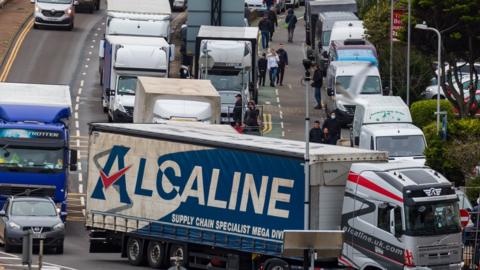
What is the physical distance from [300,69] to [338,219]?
1642 inches

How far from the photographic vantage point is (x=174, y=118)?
49094 millimetres

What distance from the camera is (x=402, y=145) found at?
51062mm

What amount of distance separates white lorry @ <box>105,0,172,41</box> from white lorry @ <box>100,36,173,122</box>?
5.31 m

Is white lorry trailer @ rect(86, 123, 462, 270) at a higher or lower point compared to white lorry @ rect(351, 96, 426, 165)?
higher

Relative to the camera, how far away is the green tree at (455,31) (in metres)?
61.4

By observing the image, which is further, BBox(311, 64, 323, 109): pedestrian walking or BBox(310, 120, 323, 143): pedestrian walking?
BBox(311, 64, 323, 109): pedestrian walking

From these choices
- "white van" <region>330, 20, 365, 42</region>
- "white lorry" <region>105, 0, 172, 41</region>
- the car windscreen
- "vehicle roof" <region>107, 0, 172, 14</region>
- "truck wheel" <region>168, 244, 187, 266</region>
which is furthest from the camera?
"white van" <region>330, 20, 365, 42</region>

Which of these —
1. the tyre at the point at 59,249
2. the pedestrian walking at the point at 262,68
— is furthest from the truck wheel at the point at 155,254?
the pedestrian walking at the point at 262,68

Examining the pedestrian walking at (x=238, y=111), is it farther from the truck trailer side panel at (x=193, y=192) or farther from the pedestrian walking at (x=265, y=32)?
the pedestrian walking at (x=265, y=32)

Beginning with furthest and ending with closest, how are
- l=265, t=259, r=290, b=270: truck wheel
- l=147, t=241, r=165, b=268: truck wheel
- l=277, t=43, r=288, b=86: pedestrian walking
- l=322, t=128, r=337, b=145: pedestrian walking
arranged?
l=277, t=43, r=288, b=86: pedestrian walking
l=322, t=128, r=337, b=145: pedestrian walking
l=147, t=241, r=165, b=268: truck wheel
l=265, t=259, r=290, b=270: truck wheel

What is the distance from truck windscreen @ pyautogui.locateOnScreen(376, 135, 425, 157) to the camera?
167 feet

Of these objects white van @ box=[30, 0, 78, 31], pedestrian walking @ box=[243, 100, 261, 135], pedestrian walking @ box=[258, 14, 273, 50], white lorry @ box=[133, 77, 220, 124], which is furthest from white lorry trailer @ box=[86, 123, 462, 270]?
white van @ box=[30, 0, 78, 31]

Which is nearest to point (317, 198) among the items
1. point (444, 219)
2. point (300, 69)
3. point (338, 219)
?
point (338, 219)

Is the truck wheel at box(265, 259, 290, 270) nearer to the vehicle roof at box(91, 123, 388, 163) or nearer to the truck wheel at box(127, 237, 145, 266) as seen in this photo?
the vehicle roof at box(91, 123, 388, 163)
